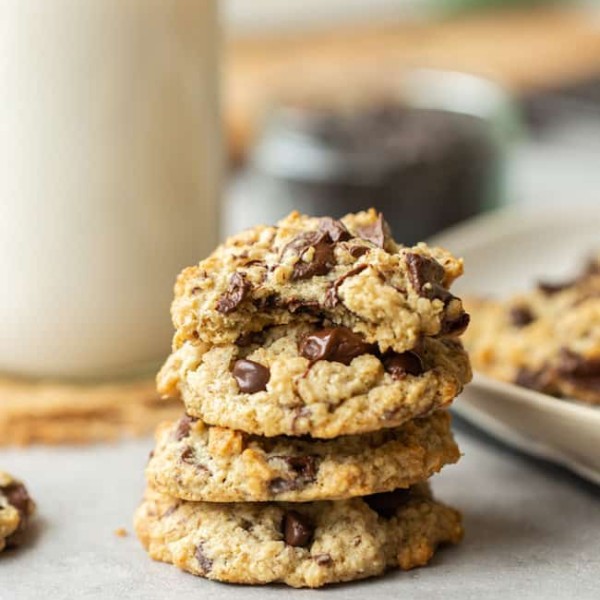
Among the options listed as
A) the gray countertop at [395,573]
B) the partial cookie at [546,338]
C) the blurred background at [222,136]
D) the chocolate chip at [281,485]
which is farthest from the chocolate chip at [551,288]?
the chocolate chip at [281,485]

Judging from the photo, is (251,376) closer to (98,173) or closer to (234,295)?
(234,295)

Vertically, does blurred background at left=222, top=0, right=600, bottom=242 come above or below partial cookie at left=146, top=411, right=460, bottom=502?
above

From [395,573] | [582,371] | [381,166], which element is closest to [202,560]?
[395,573]

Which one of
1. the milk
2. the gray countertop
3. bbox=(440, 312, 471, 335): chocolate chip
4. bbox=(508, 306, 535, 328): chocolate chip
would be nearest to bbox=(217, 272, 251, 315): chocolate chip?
bbox=(440, 312, 471, 335): chocolate chip

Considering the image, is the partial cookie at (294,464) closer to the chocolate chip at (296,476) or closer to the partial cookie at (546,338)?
the chocolate chip at (296,476)

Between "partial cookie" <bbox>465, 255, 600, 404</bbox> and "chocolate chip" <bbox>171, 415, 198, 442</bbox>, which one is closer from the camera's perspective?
"chocolate chip" <bbox>171, 415, 198, 442</bbox>

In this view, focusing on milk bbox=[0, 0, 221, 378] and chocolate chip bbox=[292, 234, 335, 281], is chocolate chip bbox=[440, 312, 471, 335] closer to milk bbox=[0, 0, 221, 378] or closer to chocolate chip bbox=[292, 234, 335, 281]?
chocolate chip bbox=[292, 234, 335, 281]

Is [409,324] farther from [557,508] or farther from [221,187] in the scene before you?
[221,187]

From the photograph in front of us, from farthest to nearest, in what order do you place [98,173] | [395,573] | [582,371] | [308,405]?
1. [98,173]
2. [582,371]
3. [395,573]
4. [308,405]
